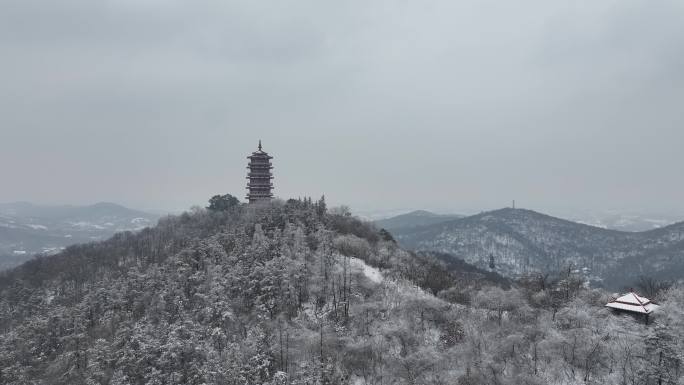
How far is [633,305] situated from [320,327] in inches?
1456

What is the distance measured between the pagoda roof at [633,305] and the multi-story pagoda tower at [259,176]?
79168mm

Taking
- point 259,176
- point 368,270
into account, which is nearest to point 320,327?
point 368,270

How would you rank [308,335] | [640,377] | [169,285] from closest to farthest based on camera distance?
[640,377]
[308,335]
[169,285]

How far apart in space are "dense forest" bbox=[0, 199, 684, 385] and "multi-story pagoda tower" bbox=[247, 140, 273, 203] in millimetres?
38954

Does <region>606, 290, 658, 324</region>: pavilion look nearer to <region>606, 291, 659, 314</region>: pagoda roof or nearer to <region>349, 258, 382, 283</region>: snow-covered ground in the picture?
<region>606, 291, 659, 314</region>: pagoda roof

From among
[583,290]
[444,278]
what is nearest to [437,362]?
[444,278]

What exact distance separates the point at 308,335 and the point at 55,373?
27.9m

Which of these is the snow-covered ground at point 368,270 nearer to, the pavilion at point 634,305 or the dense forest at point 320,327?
the dense forest at point 320,327

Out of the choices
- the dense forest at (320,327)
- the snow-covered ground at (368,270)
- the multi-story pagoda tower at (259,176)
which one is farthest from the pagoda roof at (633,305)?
the multi-story pagoda tower at (259,176)

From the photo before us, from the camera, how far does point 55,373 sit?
4625 centimetres

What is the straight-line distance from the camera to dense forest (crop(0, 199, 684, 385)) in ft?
133

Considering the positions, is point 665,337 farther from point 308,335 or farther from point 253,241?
point 253,241

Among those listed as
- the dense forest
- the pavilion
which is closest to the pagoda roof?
the pavilion

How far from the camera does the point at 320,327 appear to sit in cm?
4734
